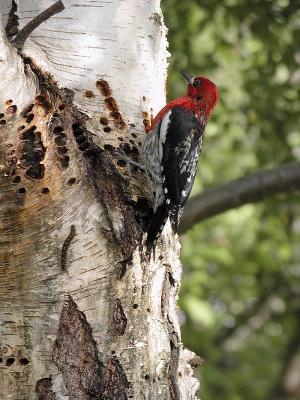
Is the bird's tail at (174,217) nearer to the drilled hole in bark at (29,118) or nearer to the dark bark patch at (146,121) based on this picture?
the dark bark patch at (146,121)

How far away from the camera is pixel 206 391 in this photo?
7.59 meters

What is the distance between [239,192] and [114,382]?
2.19 meters

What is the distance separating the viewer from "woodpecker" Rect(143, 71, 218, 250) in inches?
131

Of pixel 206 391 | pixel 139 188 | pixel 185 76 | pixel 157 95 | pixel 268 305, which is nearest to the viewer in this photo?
pixel 139 188

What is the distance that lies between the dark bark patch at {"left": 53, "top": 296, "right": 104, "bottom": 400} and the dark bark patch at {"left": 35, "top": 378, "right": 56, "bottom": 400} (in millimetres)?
57

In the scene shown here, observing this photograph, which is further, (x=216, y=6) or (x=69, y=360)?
(x=216, y=6)

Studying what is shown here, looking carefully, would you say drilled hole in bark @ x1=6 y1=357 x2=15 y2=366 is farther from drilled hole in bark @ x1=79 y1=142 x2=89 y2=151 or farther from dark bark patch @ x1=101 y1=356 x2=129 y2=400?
drilled hole in bark @ x1=79 y1=142 x2=89 y2=151

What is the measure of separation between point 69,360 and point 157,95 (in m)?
1.35

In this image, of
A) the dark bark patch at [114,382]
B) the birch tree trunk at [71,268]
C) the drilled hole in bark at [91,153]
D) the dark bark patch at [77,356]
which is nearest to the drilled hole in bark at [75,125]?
the birch tree trunk at [71,268]

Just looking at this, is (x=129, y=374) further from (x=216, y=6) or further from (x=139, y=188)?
(x=216, y=6)

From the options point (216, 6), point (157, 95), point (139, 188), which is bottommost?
point (139, 188)

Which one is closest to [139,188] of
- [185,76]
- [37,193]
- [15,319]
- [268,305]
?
[37,193]

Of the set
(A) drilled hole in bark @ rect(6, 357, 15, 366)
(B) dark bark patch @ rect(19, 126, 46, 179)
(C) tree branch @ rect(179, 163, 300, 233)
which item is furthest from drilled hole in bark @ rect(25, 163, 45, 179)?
(C) tree branch @ rect(179, 163, 300, 233)

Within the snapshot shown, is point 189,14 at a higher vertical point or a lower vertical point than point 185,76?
higher
